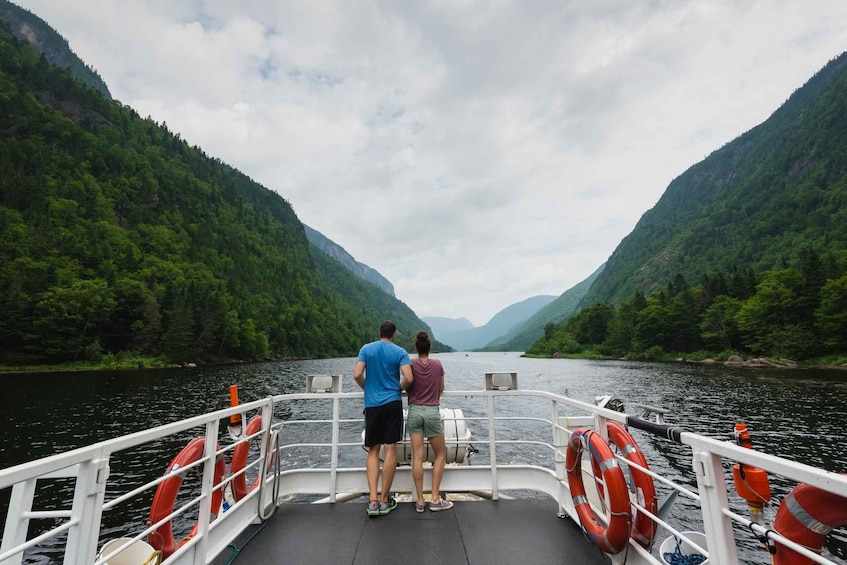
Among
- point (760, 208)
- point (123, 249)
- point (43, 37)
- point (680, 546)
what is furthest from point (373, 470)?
point (43, 37)

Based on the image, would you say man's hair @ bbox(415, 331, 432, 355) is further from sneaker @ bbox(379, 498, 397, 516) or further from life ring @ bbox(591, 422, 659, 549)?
life ring @ bbox(591, 422, 659, 549)

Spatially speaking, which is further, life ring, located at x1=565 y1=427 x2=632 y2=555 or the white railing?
life ring, located at x1=565 y1=427 x2=632 y2=555

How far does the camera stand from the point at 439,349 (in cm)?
19938

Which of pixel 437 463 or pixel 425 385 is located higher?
pixel 425 385

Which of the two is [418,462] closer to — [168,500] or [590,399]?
[168,500]

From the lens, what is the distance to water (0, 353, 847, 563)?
36.4 feet

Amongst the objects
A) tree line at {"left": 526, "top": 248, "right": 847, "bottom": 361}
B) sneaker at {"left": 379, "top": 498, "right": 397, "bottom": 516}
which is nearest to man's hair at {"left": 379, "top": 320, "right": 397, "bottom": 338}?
sneaker at {"left": 379, "top": 498, "right": 397, "bottom": 516}

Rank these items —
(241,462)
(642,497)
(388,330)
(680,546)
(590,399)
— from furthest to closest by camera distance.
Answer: (590,399), (388,330), (241,462), (680,546), (642,497)

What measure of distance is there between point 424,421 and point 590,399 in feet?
71.1

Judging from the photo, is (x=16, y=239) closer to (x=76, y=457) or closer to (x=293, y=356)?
(x=293, y=356)

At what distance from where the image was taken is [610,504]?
292 centimetres

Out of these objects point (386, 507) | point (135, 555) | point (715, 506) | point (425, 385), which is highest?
point (425, 385)

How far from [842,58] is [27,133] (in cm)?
28442

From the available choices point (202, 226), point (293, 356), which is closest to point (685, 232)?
point (293, 356)
